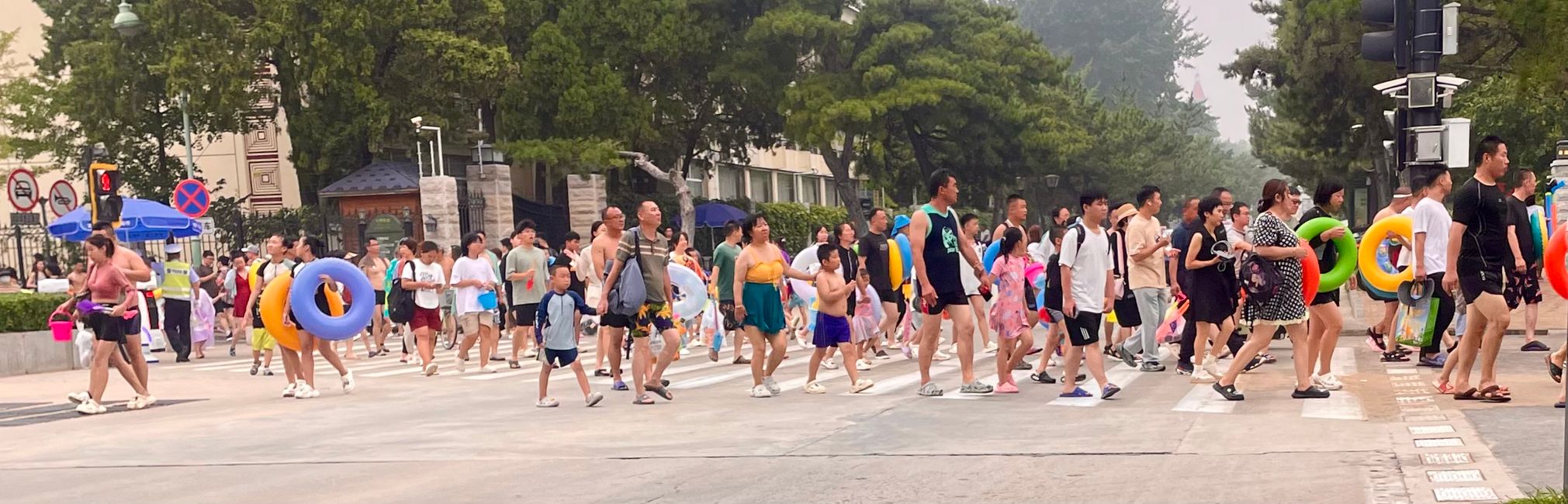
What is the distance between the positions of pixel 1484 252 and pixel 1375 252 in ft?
13.3

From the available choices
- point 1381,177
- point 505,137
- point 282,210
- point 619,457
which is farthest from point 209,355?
point 1381,177

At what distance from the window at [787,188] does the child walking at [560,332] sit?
5387cm

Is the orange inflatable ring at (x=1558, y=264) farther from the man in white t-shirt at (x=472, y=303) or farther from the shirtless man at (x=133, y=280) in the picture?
the man in white t-shirt at (x=472, y=303)

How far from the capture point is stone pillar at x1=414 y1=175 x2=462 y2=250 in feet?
A: 118

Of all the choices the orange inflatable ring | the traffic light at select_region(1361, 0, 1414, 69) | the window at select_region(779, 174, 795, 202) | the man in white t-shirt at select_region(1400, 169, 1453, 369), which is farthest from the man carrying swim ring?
the window at select_region(779, 174, 795, 202)

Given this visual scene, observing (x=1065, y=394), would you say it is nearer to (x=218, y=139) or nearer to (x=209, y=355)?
(x=209, y=355)

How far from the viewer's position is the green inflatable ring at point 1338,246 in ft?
37.5

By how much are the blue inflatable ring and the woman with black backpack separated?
785cm

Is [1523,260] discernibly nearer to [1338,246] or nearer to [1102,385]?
[1338,246]

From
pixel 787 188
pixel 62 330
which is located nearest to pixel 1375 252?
pixel 62 330

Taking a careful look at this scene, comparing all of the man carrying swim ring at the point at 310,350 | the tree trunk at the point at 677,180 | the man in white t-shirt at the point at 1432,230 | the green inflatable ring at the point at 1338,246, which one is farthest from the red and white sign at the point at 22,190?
the tree trunk at the point at 677,180

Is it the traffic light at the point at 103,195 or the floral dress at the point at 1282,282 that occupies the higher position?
the traffic light at the point at 103,195

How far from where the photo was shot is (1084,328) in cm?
1145

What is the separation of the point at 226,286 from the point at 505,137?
710 inches
